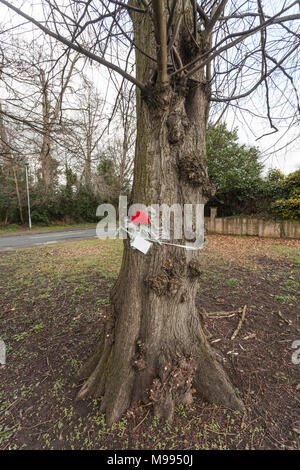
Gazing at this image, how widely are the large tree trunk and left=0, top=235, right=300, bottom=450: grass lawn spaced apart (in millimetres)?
121

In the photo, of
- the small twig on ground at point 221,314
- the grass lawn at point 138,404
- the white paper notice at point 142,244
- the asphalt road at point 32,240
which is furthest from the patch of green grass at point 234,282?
the asphalt road at point 32,240

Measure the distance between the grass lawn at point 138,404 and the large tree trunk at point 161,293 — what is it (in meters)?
0.12

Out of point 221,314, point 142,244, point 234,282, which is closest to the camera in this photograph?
point 142,244

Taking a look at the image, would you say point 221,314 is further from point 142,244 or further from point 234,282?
point 142,244

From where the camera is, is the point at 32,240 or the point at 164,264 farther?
the point at 32,240

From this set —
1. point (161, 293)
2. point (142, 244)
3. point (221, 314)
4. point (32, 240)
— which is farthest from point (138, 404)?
point (32, 240)

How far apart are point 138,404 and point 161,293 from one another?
2.83 feet

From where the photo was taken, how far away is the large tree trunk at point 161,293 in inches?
56.7

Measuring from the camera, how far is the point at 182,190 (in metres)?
1.49

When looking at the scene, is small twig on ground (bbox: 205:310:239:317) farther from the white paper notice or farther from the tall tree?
the white paper notice

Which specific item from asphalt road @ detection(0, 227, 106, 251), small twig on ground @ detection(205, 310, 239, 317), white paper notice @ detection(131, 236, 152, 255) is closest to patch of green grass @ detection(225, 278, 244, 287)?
small twig on ground @ detection(205, 310, 239, 317)

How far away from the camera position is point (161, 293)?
1.45 m

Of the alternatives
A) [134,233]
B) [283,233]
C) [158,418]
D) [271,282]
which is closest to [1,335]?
[158,418]

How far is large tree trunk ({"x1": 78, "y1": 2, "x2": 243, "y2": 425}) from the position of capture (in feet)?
4.73
